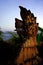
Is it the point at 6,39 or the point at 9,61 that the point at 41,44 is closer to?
the point at 6,39

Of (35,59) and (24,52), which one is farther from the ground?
(24,52)

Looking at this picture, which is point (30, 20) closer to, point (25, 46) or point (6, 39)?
point (25, 46)

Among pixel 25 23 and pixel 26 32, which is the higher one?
pixel 25 23

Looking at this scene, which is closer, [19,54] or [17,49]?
[19,54]

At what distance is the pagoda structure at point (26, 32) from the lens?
2590 millimetres

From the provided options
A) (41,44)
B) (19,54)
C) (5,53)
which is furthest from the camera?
(41,44)

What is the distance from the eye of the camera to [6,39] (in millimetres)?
3289

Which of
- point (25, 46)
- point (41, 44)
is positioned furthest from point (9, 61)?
point (41, 44)

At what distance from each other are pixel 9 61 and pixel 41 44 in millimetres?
894

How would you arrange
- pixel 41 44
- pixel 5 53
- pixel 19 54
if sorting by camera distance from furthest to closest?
1. pixel 41 44
2. pixel 5 53
3. pixel 19 54

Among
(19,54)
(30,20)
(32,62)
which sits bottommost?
(32,62)

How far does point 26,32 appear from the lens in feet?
8.68

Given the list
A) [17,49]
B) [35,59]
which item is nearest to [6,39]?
[17,49]

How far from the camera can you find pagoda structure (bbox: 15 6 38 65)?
259cm
